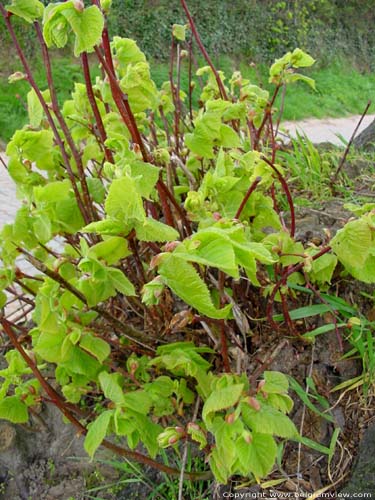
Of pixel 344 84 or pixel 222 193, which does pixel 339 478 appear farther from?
pixel 344 84

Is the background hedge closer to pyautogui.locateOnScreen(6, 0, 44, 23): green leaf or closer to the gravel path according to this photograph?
the gravel path

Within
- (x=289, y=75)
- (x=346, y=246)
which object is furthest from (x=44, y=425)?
(x=289, y=75)

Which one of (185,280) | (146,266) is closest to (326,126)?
(146,266)

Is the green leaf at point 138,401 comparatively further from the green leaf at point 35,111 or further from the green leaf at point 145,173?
the green leaf at point 35,111

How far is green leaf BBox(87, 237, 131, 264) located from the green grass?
5.75 metres

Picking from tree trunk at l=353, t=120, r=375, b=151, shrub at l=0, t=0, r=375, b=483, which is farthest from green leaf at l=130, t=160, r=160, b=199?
tree trunk at l=353, t=120, r=375, b=151

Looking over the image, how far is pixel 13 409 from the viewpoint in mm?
1084

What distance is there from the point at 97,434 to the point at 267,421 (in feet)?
0.92

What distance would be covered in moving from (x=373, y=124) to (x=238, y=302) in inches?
59.8

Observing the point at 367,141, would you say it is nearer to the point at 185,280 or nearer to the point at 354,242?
the point at 354,242

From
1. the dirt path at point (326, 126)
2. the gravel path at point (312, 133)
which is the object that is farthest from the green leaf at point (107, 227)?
the dirt path at point (326, 126)

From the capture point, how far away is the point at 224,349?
1.00 meters

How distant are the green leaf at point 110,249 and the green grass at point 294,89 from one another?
5.75 meters

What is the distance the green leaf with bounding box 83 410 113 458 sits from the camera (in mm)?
873
